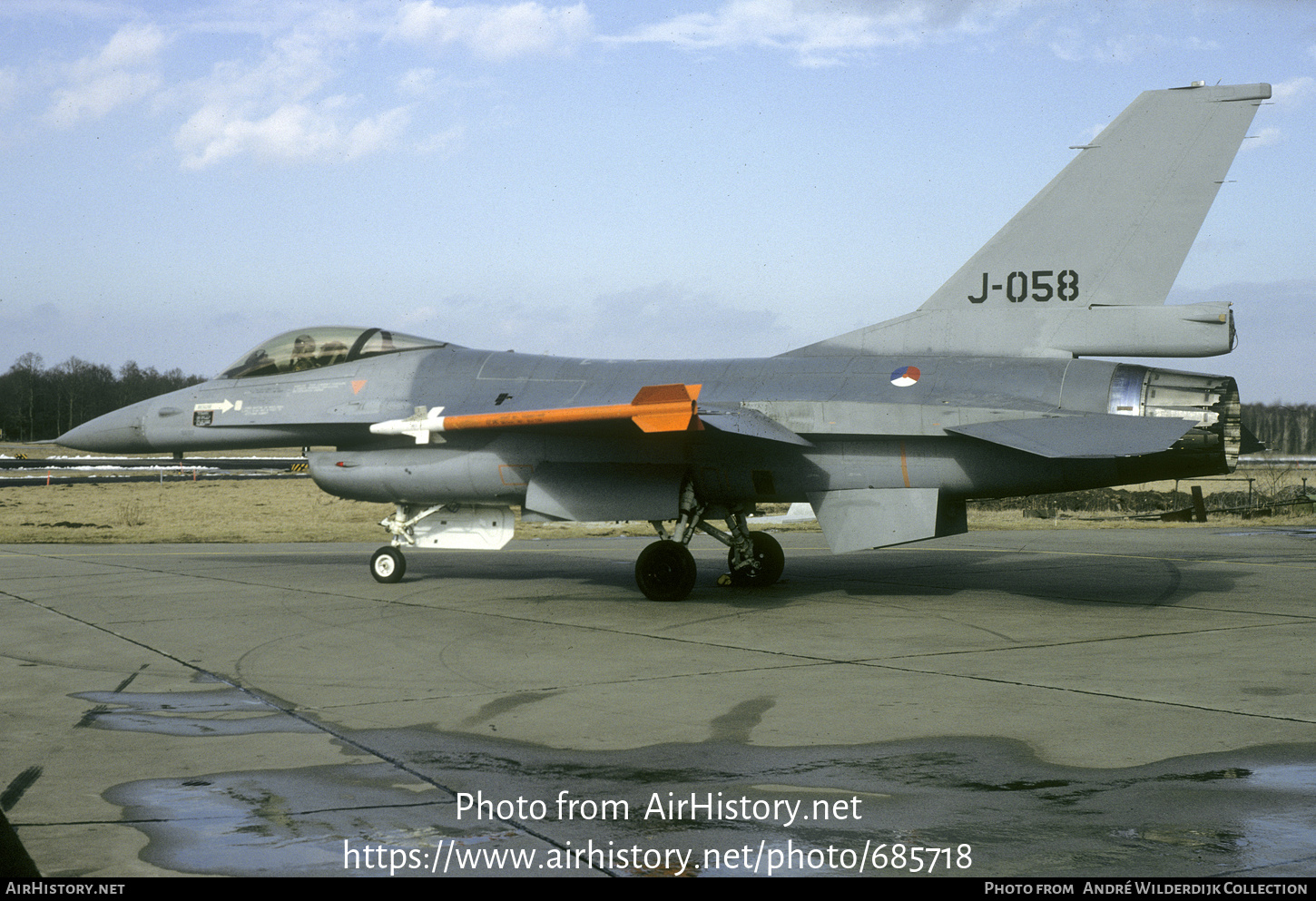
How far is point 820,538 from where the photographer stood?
22078 mm

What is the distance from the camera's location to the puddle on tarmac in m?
4.21

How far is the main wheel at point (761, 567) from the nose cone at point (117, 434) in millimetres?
8095

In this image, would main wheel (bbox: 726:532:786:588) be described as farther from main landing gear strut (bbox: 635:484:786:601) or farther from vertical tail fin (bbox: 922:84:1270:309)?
vertical tail fin (bbox: 922:84:1270:309)

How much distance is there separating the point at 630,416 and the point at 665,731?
492 centimetres

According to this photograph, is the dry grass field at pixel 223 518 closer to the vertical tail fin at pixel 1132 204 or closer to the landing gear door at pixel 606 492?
the landing gear door at pixel 606 492

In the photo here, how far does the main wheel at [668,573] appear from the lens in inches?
492

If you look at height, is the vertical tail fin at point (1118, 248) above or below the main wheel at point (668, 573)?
above

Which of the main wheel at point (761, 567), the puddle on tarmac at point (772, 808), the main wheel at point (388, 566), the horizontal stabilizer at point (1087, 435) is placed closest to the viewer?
the puddle on tarmac at point (772, 808)

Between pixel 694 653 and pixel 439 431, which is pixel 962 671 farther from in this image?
pixel 439 431

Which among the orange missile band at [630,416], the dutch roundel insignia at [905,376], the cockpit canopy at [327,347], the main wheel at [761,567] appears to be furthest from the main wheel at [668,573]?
the cockpit canopy at [327,347]

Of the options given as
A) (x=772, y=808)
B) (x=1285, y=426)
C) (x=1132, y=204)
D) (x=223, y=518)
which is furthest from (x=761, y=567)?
(x=1285, y=426)

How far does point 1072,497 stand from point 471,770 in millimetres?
33519

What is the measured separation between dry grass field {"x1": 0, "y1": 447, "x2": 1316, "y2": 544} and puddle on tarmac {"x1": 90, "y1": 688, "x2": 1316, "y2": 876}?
1755cm

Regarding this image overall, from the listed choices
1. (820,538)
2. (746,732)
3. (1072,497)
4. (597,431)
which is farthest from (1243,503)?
(746,732)
